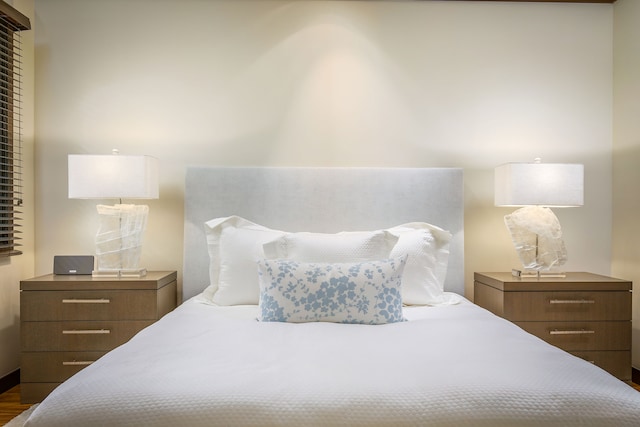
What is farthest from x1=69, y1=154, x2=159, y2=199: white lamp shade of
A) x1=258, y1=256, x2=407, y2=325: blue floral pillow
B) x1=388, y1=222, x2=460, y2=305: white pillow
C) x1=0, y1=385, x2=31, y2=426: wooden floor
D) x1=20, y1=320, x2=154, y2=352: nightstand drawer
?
x1=388, y1=222, x2=460, y2=305: white pillow

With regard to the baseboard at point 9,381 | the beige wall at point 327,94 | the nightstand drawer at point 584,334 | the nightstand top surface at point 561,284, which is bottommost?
the baseboard at point 9,381

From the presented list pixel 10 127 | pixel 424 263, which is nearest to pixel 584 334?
pixel 424 263

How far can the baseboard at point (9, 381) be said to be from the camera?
2.78m

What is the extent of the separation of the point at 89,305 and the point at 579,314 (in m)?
2.75

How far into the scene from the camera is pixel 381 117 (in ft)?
10.4

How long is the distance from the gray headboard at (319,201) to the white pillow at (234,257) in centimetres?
18

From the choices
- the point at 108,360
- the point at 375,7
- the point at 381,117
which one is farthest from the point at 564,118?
the point at 108,360

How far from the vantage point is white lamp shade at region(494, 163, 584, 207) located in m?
2.78

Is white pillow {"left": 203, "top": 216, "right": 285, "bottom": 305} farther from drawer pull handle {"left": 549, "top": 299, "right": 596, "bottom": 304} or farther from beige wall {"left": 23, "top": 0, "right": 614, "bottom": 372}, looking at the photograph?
drawer pull handle {"left": 549, "top": 299, "right": 596, "bottom": 304}

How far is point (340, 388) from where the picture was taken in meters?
1.34

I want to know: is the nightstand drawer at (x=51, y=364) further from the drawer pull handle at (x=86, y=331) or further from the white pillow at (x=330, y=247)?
the white pillow at (x=330, y=247)

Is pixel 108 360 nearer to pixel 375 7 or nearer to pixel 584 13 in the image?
pixel 375 7

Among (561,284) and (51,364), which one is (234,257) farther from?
(561,284)

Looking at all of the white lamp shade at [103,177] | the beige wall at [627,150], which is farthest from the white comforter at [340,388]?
the beige wall at [627,150]
